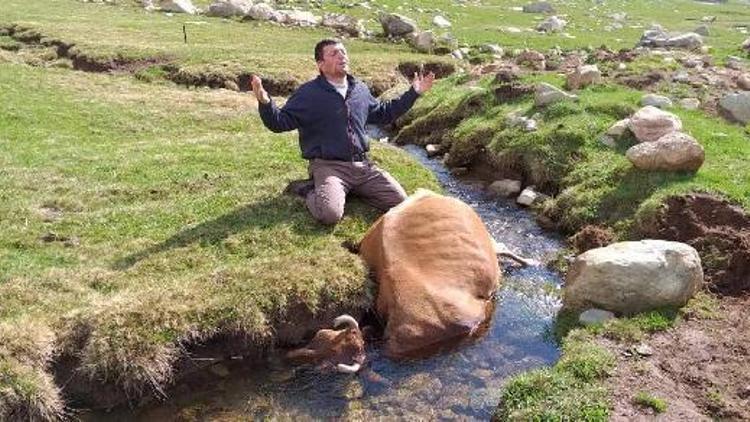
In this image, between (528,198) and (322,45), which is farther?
(528,198)

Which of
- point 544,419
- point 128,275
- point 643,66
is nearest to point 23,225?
point 128,275

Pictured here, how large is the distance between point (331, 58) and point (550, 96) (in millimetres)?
11651

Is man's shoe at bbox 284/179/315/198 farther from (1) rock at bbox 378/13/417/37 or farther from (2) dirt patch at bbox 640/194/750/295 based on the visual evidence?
(1) rock at bbox 378/13/417/37

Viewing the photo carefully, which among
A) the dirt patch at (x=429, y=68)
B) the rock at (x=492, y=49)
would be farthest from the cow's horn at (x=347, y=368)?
the rock at (x=492, y=49)

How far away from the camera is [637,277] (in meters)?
13.8

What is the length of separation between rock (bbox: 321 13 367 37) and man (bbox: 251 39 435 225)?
38403 mm

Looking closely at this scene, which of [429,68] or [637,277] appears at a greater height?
[637,277]

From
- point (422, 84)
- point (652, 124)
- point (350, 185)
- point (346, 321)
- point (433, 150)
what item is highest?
point (422, 84)

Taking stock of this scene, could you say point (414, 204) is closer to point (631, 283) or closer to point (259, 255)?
point (259, 255)

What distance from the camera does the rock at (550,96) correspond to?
25422 millimetres

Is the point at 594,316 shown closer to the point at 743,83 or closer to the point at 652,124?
the point at 652,124

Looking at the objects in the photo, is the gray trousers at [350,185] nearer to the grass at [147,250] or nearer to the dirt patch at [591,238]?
the grass at [147,250]

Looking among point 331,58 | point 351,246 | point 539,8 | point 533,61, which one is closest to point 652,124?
point 331,58

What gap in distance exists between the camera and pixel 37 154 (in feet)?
69.3
